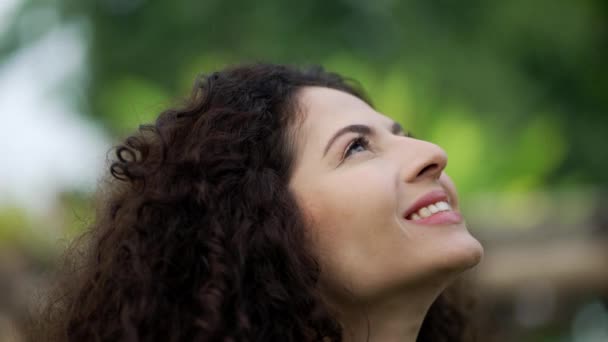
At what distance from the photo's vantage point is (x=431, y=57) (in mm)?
6484

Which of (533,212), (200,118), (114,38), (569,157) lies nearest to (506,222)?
(533,212)

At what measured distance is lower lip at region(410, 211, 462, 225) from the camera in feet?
6.68

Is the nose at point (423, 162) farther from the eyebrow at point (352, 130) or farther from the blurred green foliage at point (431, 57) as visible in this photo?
the blurred green foliage at point (431, 57)

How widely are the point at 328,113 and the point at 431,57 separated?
4392 mm

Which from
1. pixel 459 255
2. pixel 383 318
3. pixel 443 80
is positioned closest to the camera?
pixel 459 255

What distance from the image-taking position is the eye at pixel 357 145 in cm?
214

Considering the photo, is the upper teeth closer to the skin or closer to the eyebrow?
the skin

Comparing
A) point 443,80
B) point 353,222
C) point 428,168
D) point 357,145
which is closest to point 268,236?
point 353,222

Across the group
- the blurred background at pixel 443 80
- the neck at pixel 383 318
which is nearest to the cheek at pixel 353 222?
the neck at pixel 383 318

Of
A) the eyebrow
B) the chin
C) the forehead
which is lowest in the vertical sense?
the chin

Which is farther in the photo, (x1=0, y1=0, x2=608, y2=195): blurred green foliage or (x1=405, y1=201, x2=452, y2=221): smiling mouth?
(x1=0, y1=0, x2=608, y2=195): blurred green foliage

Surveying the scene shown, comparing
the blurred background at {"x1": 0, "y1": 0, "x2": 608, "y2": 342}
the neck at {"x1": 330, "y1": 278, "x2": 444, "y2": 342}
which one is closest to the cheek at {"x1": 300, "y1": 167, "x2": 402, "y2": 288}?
the neck at {"x1": 330, "y1": 278, "x2": 444, "y2": 342}

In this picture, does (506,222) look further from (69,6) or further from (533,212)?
(69,6)

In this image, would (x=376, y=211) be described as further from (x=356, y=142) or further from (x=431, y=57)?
(x=431, y=57)
